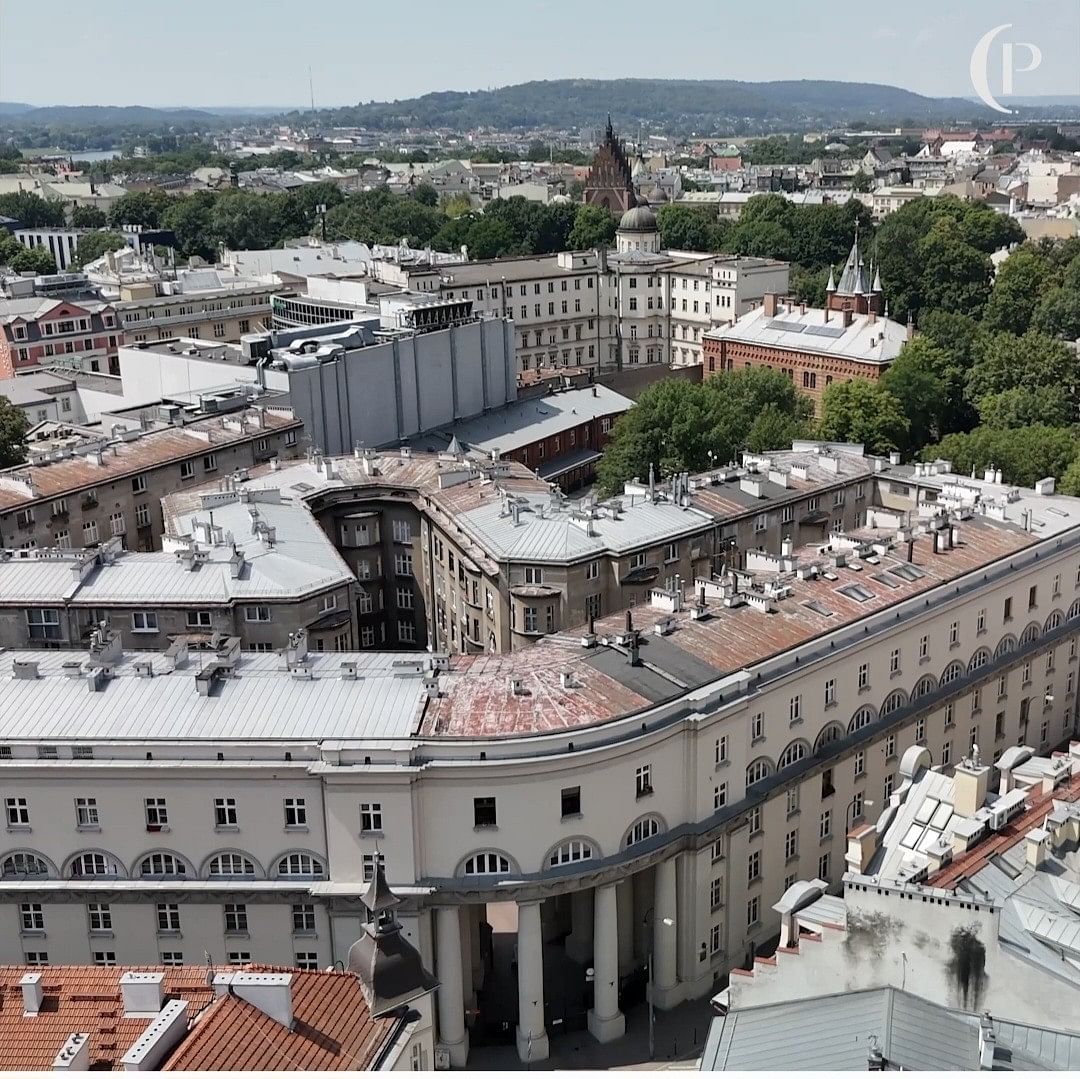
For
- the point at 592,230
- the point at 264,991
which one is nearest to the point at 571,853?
the point at 264,991

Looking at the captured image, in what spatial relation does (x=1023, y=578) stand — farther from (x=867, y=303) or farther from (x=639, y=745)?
(x=867, y=303)

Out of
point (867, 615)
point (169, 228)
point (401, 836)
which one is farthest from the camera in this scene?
point (169, 228)

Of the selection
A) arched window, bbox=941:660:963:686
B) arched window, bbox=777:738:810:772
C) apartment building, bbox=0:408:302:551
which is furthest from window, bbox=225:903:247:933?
arched window, bbox=941:660:963:686

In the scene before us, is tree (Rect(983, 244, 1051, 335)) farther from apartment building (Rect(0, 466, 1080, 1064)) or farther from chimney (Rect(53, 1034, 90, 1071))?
chimney (Rect(53, 1034, 90, 1071))

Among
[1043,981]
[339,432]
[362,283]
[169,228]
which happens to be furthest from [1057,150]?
[1043,981]

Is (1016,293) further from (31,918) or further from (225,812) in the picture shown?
(31,918)

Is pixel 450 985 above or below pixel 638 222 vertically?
below
